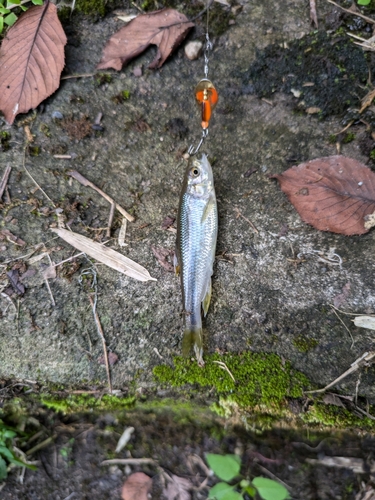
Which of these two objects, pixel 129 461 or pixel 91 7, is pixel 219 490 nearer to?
pixel 129 461

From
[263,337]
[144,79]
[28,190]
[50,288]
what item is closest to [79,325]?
[50,288]

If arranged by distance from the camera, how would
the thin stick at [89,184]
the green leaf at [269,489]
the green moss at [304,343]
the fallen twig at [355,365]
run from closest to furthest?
the green leaf at [269,489], the fallen twig at [355,365], the green moss at [304,343], the thin stick at [89,184]

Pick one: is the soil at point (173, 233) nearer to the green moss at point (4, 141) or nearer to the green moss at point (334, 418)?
the green moss at point (4, 141)

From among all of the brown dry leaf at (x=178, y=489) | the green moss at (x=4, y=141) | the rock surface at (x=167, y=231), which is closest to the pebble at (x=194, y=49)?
the rock surface at (x=167, y=231)

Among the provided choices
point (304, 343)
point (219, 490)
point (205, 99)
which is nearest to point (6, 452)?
point (219, 490)

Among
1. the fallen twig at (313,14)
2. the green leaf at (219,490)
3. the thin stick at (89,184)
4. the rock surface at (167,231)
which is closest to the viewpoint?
the green leaf at (219,490)

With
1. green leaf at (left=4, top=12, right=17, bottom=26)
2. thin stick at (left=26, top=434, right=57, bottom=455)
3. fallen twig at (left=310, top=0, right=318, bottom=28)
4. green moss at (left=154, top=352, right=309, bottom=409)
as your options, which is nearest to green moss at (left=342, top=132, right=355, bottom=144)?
fallen twig at (left=310, top=0, right=318, bottom=28)

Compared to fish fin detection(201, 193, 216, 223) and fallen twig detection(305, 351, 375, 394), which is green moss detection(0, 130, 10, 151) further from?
fallen twig detection(305, 351, 375, 394)

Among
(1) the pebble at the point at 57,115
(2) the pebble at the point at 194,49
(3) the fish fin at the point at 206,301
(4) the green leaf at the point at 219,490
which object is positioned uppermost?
(2) the pebble at the point at 194,49
